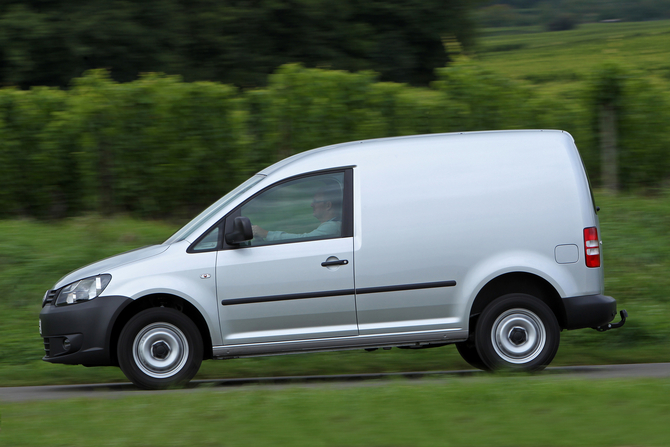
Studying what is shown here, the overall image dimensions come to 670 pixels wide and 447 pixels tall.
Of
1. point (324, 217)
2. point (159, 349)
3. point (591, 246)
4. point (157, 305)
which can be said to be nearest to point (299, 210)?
point (324, 217)

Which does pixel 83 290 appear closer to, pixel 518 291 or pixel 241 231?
pixel 241 231

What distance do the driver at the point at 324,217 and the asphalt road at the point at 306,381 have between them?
48.5 inches

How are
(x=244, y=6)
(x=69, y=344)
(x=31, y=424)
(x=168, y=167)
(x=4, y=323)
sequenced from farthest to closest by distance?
(x=244, y=6), (x=168, y=167), (x=4, y=323), (x=69, y=344), (x=31, y=424)

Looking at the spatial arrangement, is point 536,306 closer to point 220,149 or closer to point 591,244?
point 591,244

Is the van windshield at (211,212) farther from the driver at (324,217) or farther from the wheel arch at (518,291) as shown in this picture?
the wheel arch at (518,291)

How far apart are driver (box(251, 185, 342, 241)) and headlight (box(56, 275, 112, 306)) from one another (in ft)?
4.12

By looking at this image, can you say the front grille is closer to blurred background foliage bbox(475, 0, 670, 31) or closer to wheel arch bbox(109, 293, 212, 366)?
wheel arch bbox(109, 293, 212, 366)

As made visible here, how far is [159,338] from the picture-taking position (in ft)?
20.9

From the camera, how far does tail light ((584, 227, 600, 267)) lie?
6.50 metres

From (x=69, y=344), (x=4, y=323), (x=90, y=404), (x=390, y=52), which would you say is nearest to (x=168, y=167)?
(x=4, y=323)

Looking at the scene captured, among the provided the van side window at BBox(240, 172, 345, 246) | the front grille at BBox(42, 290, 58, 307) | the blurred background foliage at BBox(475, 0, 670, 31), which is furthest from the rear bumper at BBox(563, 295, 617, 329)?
the blurred background foliage at BBox(475, 0, 670, 31)

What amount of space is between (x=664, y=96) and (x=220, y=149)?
693cm

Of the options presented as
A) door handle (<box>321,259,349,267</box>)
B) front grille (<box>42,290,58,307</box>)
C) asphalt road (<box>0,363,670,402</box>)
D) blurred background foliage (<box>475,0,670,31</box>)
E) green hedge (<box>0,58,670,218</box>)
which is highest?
blurred background foliage (<box>475,0,670,31</box>)

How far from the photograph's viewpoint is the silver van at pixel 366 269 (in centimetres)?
632
